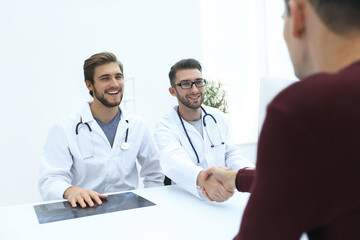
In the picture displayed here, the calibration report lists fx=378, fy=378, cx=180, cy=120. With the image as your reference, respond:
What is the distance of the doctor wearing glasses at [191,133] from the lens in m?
2.21

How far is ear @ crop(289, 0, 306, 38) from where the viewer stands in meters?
0.55

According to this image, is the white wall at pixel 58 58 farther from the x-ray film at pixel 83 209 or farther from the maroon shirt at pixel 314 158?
the maroon shirt at pixel 314 158

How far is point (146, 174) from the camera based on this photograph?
8.59 feet

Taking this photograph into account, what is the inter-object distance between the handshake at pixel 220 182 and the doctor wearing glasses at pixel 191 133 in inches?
9.0

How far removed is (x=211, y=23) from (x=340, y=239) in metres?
4.50

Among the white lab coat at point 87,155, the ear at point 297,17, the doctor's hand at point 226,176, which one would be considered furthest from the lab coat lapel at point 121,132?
the ear at point 297,17

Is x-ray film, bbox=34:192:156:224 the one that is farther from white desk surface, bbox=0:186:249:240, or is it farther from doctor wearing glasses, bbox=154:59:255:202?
doctor wearing glasses, bbox=154:59:255:202

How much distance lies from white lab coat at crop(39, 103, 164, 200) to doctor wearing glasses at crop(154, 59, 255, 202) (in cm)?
25

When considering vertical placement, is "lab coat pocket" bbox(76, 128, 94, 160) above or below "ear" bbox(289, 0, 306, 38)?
below

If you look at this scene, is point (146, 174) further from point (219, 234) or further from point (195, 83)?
point (219, 234)

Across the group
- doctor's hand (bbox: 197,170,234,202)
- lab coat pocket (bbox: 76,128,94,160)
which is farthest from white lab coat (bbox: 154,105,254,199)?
lab coat pocket (bbox: 76,128,94,160)

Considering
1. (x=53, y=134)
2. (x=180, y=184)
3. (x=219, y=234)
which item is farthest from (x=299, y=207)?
(x=53, y=134)

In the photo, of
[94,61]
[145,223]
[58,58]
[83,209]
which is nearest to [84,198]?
[83,209]

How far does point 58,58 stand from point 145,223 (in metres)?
2.86
